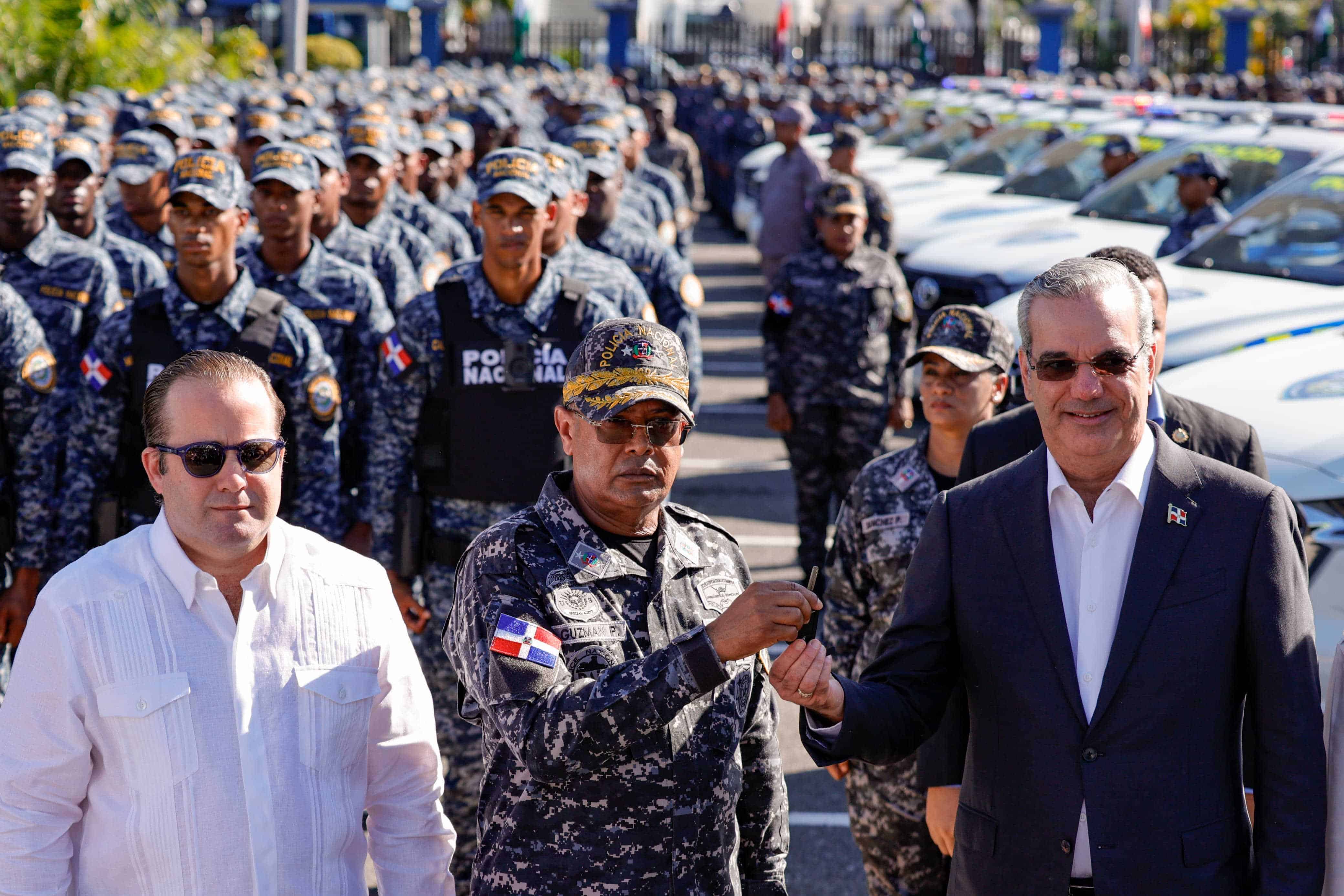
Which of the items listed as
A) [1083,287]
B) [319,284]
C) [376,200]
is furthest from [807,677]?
[376,200]

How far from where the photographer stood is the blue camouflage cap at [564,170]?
586 cm

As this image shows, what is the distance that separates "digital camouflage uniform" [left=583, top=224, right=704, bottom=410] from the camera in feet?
24.4

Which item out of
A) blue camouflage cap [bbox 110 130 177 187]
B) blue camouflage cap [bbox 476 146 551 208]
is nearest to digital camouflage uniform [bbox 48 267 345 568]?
blue camouflage cap [bbox 476 146 551 208]

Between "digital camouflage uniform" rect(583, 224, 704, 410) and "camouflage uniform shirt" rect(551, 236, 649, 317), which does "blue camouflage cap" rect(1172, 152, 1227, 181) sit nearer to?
"digital camouflage uniform" rect(583, 224, 704, 410)

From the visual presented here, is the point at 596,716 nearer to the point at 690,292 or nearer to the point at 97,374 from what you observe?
the point at 97,374

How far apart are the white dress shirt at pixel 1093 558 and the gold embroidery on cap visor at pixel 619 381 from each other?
0.78 m

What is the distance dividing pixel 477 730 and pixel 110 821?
7.28 feet

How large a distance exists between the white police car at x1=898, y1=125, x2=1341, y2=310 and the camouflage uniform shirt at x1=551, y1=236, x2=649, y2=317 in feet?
13.5

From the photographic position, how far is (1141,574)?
9.69 feet

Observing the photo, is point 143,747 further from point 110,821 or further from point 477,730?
point 477,730

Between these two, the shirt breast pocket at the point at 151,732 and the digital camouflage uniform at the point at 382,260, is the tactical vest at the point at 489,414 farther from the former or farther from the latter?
the shirt breast pocket at the point at 151,732

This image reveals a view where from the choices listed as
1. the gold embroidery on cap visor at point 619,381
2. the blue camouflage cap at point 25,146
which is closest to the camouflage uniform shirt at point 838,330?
the blue camouflage cap at point 25,146

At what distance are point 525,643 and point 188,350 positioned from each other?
9.34 feet

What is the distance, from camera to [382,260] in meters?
7.49
